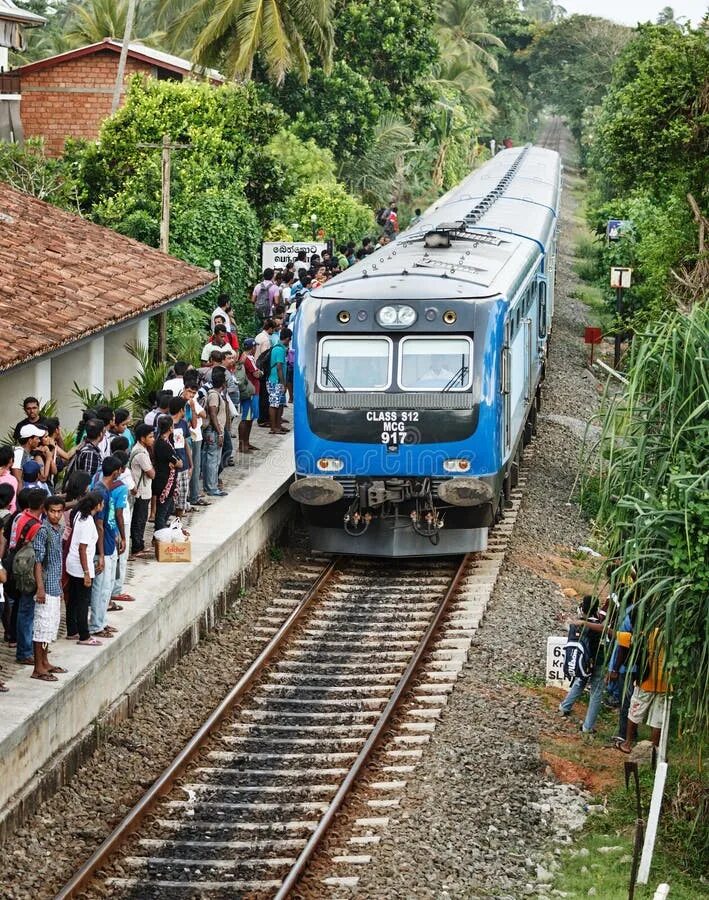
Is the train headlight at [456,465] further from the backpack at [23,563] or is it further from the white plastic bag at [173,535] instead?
the backpack at [23,563]

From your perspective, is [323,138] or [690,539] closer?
[690,539]

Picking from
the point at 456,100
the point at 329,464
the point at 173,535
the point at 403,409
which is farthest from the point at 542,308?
the point at 456,100

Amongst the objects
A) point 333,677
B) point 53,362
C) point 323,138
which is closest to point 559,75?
point 323,138

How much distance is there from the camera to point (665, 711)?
10.2 meters

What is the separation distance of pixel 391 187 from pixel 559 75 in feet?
117

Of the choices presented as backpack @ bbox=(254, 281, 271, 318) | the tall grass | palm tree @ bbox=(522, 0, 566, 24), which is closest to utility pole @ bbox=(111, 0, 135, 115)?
backpack @ bbox=(254, 281, 271, 318)

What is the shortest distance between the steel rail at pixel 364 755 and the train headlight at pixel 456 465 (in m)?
1.21

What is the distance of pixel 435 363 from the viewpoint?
15.7 m

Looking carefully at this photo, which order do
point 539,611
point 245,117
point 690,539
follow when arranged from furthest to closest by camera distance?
point 245,117, point 539,611, point 690,539

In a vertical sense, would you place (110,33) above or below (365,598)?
above

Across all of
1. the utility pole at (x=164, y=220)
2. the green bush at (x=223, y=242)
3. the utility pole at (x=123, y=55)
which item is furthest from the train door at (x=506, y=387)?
the utility pole at (x=123, y=55)

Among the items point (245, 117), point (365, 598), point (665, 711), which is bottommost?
point (365, 598)

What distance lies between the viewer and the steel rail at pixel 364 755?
966 centimetres

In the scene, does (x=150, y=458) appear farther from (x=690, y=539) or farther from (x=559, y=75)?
(x=559, y=75)
